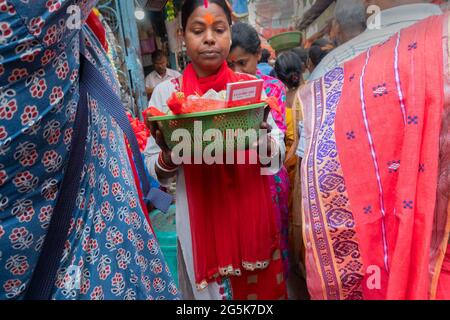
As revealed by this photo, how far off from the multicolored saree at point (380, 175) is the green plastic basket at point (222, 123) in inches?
9.6

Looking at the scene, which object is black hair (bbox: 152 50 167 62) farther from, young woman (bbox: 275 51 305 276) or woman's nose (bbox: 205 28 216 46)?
woman's nose (bbox: 205 28 216 46)

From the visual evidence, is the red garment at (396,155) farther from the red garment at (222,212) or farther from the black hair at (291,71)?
the black hair at (291,71)

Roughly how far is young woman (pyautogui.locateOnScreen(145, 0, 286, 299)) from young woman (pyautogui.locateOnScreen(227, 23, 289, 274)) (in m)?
0.19

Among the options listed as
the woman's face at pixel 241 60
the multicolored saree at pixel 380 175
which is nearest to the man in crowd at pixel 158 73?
the woman's face at pixel 241 60

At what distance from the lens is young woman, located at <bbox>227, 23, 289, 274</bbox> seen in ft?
5.07

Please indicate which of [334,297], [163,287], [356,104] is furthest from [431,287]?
[163,287]

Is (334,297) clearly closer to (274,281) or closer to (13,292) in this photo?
(274,281)

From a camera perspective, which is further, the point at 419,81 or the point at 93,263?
the point at 93,263

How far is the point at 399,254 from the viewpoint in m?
0.73

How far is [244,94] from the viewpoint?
3.45 ft

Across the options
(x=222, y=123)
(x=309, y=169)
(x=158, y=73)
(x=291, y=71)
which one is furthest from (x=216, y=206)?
(x=158, y=73)

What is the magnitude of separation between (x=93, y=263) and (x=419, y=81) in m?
1.01

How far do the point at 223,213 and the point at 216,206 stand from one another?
47 mm

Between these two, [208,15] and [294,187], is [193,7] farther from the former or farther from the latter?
[294,187]
